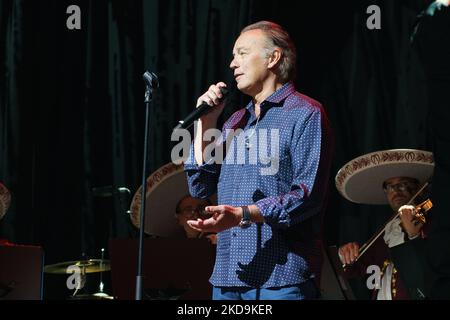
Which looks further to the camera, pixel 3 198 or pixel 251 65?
pixel 3 198

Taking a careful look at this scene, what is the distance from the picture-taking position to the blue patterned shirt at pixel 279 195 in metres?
2.26

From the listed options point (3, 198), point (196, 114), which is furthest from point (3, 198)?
point (196, 114)

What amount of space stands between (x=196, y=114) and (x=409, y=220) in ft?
6.16

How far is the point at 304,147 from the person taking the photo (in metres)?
2.35

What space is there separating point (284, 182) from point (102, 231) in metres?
2.29

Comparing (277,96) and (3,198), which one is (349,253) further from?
(277,96)

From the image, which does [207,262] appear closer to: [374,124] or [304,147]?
[304,147]

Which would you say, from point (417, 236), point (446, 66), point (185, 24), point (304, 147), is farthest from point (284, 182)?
point (185, 24)

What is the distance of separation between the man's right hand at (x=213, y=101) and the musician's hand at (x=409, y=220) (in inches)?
69.5

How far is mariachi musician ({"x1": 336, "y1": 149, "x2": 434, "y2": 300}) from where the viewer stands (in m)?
4.03

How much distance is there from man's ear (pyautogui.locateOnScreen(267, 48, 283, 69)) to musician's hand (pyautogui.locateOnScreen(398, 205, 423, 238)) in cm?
171

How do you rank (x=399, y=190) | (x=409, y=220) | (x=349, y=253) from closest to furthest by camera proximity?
1. (x=409, y=220)
2. (x=349, y=253)
3. (x=399, y=190)

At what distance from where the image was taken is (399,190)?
14.1ft

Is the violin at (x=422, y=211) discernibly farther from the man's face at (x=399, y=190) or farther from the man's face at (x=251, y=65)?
the man's face at (x=251, y=65)
